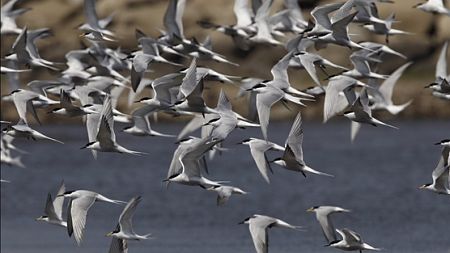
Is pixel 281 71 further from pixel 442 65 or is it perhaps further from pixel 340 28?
pixel 442 65

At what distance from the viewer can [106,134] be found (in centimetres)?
1742

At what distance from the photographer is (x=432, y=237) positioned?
22.1 metres

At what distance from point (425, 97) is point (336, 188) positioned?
46.5 feet

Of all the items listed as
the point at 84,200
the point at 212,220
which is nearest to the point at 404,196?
the point at 212,220

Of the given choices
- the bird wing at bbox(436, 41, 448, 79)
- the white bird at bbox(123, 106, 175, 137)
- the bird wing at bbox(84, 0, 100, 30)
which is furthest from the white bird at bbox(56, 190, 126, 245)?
the bird wing at bbox(436, 41, 448, 79)

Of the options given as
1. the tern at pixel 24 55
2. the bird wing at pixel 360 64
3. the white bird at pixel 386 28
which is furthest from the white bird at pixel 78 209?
the white bird at pixel 386 28

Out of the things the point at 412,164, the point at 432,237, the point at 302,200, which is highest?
the point at 432,237

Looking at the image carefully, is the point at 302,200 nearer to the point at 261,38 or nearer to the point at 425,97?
the point at 261,38

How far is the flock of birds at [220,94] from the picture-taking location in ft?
56.2

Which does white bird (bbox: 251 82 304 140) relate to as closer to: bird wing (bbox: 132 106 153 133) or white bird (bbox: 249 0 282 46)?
bird wing (bbox: 132 106 153 133)

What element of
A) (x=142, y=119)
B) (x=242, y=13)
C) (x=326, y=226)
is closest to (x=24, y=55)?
(x=142, y=119)

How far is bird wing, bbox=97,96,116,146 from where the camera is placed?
17234mm

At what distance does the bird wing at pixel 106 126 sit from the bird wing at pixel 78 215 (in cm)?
71

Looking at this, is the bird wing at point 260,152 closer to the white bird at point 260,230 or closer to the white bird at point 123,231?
the white bird at point 260,230
